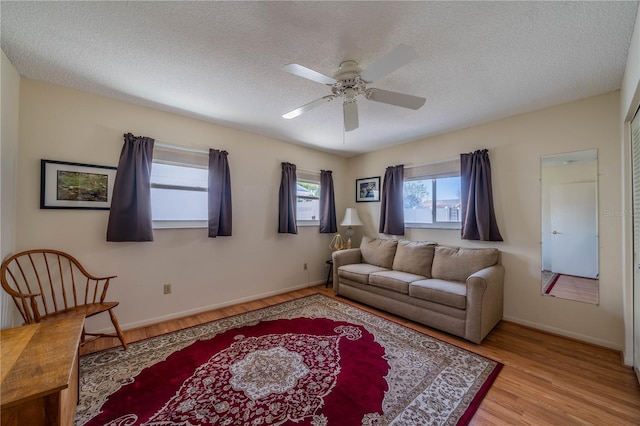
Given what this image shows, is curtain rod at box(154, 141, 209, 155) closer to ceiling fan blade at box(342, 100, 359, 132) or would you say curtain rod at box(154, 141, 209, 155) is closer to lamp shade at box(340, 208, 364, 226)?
ceiling fan blade at box(342, 100, 359, 132)

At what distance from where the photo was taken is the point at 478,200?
3.14 meters

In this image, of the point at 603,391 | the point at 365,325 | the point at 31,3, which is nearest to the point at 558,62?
the point at 603,391

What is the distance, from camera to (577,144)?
260 centimetres

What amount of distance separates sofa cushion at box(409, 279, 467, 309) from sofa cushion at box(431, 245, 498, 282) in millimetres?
142

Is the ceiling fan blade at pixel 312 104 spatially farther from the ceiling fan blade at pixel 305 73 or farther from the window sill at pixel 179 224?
the window sill at pixel 179 224

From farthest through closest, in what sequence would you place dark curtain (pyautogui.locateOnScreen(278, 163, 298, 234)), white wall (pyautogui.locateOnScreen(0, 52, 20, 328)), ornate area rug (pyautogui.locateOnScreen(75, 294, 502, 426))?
dark curtain (pyautogui.locateOnScreen(278, 163, 298, 234)) < white wall (pyautogui.locateOnScreen(0, 52, 20, 328)) < ornate area rug (pyautogui.locateOnScreen(75, 294, 502, 426))

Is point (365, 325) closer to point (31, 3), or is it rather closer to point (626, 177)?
point (626, 177)

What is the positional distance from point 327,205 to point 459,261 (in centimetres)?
227

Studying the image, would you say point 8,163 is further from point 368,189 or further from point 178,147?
point 368,189

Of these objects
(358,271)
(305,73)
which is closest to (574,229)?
(358,271)

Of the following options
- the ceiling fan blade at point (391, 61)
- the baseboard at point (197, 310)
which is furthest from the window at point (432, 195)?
the ceiling fan blade at point (391, 61)

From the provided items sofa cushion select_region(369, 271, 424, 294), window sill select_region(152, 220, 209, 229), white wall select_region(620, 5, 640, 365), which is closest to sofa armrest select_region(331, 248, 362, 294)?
sofa cushion select_region(369, 271, 424, 294)

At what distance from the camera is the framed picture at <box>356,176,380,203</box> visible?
4.50 m

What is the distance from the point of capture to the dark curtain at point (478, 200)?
308 centimetres
